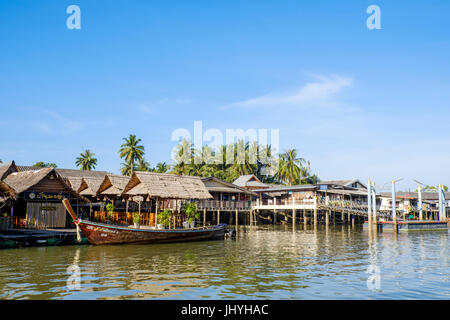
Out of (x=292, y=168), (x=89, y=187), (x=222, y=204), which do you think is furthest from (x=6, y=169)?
(x=292, y=168)

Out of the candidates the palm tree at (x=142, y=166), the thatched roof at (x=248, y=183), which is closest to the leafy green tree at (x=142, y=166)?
the palm tree at (x=142, y=166)

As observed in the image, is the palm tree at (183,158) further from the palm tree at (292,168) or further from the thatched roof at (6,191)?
the thatched roof at (6,191)

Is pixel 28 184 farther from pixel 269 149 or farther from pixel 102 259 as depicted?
pixel 269 149

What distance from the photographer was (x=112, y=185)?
30.9 m

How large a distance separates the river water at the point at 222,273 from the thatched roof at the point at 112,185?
8.20 metres

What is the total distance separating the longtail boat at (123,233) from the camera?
22.2m

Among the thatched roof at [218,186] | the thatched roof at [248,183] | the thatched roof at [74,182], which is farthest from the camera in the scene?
the thatched roof at [248,183]

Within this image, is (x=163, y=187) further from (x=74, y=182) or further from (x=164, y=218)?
(x=74, y=182)

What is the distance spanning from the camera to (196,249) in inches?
885

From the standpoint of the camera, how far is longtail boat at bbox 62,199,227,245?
2220cm

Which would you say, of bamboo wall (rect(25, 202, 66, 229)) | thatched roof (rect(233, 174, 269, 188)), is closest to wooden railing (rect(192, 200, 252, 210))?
thatched roof (rect(233, 174, 269, 188))
